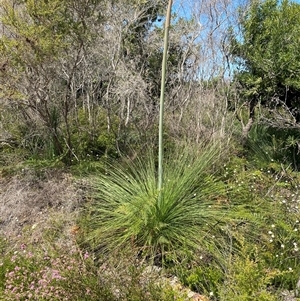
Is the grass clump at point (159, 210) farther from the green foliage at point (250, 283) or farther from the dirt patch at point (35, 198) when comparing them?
the green foliage at point (250, 283)

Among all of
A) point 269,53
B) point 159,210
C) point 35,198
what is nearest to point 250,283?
point 159,210

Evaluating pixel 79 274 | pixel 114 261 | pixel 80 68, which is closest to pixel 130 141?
pixel 80 68

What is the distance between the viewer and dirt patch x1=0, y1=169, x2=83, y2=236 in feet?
11.8

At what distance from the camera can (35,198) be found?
153 inches

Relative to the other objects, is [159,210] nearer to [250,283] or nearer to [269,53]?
[250,283]

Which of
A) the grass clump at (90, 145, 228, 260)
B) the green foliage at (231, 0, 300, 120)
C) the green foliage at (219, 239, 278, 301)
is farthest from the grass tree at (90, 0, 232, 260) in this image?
the green foliage at (231, 0, 300, 120)

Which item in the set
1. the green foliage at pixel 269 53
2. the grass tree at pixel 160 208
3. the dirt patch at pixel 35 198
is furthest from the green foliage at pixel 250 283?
the green foliage at pixel 269 53

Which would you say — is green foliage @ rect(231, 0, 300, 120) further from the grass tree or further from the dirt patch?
the dirt patch

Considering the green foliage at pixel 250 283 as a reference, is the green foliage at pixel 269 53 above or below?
above

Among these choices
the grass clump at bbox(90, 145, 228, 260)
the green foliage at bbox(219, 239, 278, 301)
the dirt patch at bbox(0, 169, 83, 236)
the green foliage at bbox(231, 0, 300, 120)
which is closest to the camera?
the green foliage at bbox(219, 239, 278, 301)

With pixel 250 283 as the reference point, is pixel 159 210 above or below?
above

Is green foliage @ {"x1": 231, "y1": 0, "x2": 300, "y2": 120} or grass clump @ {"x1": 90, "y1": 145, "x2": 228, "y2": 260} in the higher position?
green foliage @ {"x1": 231, "y1": 0, "x2": 300, "y2": 120}

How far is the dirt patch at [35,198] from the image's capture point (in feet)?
11.8

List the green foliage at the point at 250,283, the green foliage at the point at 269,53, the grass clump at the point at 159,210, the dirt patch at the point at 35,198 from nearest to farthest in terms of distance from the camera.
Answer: the green foliage at the point at 250,283 < the grass clump at the point at 159,210 < the dirt patch at the point at 35,198 < the green foliage at the point at 269,53
